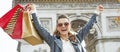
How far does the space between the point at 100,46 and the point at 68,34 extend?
39.0 feet

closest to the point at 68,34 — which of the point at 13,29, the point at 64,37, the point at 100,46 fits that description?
the point at 64,37

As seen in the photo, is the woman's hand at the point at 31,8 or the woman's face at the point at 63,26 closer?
the woman's face at the point at 63,26

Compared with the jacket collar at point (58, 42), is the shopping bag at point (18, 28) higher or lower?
higher

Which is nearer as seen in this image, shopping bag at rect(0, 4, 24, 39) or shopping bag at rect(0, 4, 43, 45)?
shopping bag at rect(0, 4, 43, 45)

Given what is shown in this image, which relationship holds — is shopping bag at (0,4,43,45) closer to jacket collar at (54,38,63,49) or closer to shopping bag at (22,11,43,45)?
shopping bag at (22,11,43,45)

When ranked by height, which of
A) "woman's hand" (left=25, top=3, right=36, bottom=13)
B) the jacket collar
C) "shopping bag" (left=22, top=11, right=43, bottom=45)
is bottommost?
the jacket collar

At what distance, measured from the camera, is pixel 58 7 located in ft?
51.2

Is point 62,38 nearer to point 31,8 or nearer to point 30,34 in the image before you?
point 30,34

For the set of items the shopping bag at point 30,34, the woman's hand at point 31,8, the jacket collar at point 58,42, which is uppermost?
the woman's hand at point 31,8

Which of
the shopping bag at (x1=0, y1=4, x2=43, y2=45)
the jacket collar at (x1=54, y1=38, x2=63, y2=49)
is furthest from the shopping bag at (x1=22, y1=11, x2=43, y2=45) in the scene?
the jacket collar at (x1=54, y1=38, x2=63, y2=49)

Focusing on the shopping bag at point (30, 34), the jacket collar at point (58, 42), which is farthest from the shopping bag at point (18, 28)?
the jacket collar at point (58, 42)

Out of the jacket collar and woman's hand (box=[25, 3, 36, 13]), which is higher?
woman's hand (box=[25, 3, 36, 13])

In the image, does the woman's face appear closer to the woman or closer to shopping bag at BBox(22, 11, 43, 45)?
the woman

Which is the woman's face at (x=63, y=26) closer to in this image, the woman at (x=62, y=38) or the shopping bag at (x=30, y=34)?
the woman at (x=62, y=38)
